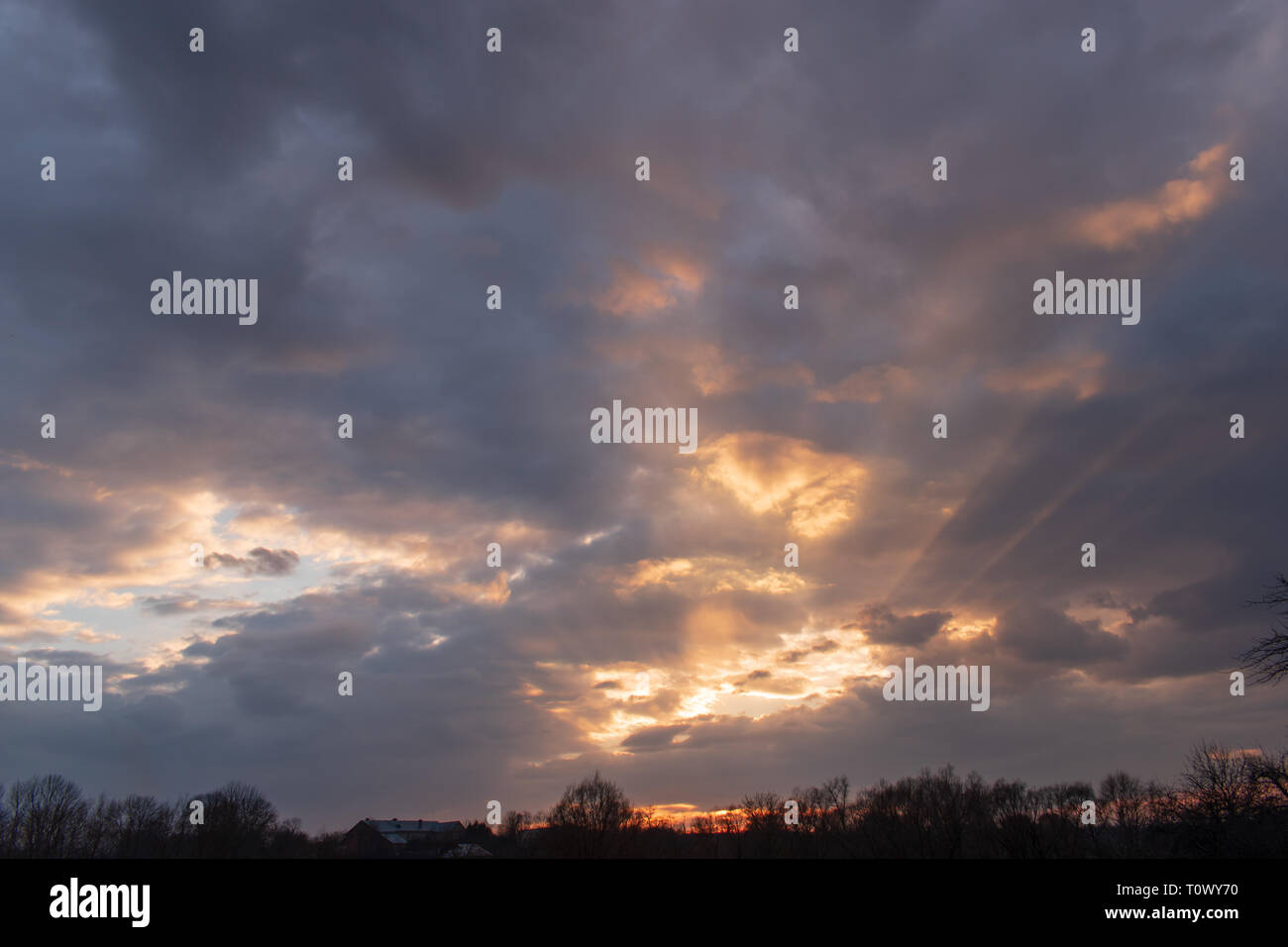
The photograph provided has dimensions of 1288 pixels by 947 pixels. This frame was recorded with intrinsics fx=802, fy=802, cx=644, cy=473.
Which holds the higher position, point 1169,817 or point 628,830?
point 1169,817

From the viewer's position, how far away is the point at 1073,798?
6083 inches
